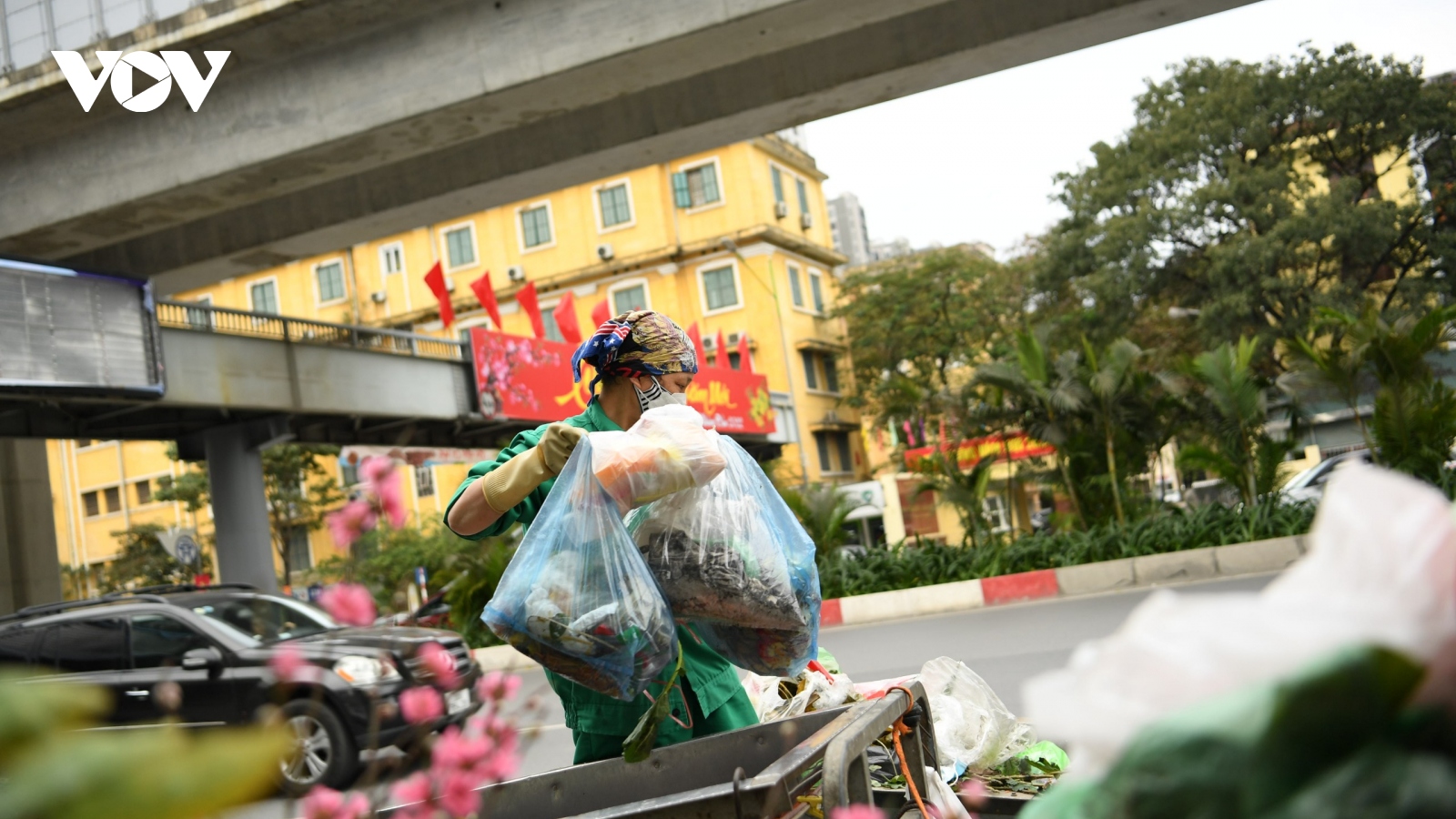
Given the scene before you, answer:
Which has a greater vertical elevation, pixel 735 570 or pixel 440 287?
pixel 440 287

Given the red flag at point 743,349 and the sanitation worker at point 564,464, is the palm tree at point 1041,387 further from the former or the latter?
the red flag at point 743,349

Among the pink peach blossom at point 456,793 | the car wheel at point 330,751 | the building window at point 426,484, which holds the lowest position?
the car wheel at point 330,751

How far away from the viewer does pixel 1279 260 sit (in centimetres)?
2491

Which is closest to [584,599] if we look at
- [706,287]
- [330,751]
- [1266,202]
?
[330,751]

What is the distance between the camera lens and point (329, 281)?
45.5 m

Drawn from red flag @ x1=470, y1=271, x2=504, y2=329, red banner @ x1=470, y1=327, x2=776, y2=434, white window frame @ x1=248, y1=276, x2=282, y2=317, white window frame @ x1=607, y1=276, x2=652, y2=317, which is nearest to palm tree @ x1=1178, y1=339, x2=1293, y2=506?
red banner @ x1=470, y1=327, x2=776, y2=434

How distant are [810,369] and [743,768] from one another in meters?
38.3

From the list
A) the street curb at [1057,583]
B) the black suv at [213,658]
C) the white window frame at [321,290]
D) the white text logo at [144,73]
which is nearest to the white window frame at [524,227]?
the white window frame at [321,290]

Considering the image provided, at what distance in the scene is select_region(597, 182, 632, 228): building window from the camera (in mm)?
40344

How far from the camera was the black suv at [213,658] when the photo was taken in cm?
807

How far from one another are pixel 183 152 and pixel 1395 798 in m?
11.7

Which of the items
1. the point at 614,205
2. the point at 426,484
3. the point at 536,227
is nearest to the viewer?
the point at 614,205

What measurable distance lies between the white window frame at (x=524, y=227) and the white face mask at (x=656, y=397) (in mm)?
39397

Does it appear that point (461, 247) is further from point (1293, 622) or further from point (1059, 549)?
point (1293, 622)
